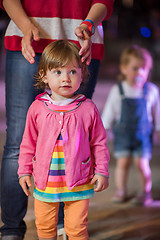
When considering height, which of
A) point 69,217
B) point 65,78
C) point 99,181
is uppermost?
point 65,78

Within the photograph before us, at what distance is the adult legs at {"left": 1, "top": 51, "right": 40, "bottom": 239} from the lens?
152 cm

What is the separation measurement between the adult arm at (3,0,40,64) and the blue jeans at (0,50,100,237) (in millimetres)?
A: 139

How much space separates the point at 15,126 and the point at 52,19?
0.48m

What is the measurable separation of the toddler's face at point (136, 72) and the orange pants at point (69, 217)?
1.61 meters

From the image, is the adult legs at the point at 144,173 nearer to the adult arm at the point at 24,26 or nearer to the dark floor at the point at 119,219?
the dark floor at the point at 119,219

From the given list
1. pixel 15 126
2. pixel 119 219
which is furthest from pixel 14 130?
pixel 119 219

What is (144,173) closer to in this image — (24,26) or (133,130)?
(133,130)

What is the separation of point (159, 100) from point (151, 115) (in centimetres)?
14

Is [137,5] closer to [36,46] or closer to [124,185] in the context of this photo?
[124,185]

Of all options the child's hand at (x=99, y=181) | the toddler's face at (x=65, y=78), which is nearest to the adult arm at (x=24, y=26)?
the toddler's face at (x=65, y=78)

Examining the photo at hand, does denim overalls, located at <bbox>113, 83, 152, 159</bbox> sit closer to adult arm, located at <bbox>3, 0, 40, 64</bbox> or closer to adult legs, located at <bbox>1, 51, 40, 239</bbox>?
adult legs, located at <bbox>1, 51, 40, 239</bbox>

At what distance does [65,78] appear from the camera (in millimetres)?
1312

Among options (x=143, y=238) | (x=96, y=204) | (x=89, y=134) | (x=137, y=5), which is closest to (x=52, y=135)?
(x=89, y=134)

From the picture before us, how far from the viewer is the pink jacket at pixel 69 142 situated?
131 cm
